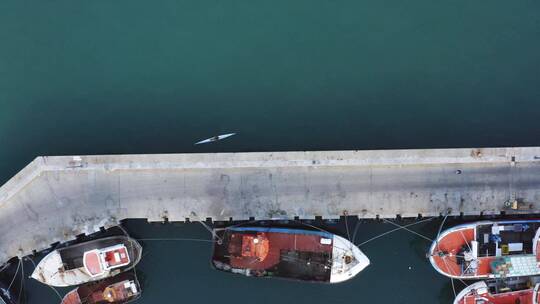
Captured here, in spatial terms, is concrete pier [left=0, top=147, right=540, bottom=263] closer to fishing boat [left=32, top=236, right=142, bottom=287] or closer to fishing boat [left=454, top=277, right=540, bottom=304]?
fishing boat [left=32, top=236, right=142, bottom=287]

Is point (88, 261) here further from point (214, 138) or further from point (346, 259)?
point (346, 259)

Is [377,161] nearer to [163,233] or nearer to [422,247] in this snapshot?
[422,247]

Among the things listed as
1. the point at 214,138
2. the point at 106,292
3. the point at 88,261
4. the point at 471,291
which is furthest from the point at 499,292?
the point at 88,261

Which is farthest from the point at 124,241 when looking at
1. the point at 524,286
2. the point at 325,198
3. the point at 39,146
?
the point at 524,286

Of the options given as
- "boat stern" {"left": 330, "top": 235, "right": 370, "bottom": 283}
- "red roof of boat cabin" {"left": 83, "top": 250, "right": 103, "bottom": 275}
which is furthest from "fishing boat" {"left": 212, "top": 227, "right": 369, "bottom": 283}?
"red roof of boat cabin" {"left": 83, "top": 250, "right": 103, "bottom": 275}

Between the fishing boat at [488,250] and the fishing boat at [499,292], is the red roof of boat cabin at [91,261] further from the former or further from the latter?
the fishing boat at [499,292]

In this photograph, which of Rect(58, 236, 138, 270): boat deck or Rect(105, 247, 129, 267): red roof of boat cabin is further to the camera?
Rect(58, 236, 138, 270): boat deck
